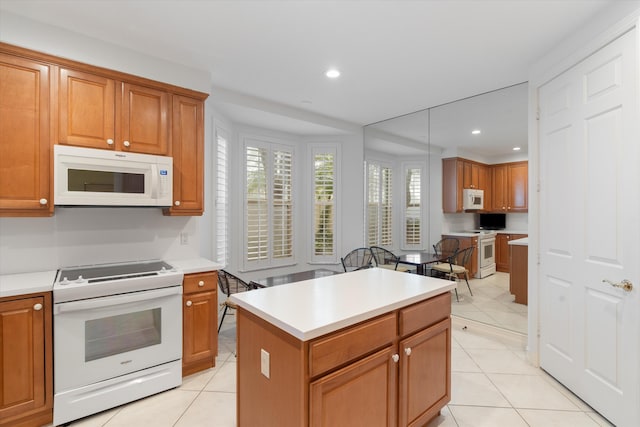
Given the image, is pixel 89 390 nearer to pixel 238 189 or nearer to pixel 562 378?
pixel 238 189

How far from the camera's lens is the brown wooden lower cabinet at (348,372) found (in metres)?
1.31

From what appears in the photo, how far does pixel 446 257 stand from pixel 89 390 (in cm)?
409

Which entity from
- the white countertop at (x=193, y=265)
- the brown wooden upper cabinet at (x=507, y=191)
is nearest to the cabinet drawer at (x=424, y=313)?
the white countertop at (x=193, y=265)

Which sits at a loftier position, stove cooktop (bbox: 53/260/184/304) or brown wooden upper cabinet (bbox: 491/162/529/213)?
brown wooden upper cabinet (bbox: 491/162/529/213)

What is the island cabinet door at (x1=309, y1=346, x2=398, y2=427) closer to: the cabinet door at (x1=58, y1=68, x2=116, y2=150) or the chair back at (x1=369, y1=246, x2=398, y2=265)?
the cabinet door at (x1=58, y1=68, x2=116, y2=150)

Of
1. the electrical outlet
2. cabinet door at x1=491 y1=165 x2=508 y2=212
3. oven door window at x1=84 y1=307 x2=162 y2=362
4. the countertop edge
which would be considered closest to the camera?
the countertop edge

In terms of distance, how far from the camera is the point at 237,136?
4.41m

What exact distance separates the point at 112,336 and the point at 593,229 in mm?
3569

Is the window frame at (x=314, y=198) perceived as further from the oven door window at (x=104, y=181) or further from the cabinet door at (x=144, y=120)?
the oven door window at (x=104, y=181)

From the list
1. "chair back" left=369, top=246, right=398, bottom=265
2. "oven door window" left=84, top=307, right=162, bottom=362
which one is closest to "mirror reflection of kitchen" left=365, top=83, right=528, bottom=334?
"chair back" left=369, top=246, right=398, bottom=265

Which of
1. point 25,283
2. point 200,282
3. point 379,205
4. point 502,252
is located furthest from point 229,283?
point 502,252

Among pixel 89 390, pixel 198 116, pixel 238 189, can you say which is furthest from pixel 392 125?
pixel 89 390

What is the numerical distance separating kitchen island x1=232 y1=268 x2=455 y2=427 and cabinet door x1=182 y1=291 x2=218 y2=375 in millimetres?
1063

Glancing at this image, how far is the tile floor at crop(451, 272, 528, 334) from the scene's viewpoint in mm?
3814
